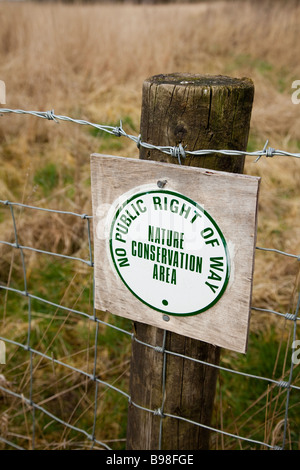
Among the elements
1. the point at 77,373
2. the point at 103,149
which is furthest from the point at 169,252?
the point at 103,149

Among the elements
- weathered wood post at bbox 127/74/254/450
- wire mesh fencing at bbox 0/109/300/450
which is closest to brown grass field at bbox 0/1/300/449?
wire mesh fencing at bbox 0/109/300/450

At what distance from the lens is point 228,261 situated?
3.47 ft

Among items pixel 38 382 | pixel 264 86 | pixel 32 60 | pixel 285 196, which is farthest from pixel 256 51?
pixel 38 382

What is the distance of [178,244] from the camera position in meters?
1.10

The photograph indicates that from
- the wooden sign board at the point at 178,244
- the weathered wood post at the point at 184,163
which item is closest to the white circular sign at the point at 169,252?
the wooden sign board at the point at 178,244

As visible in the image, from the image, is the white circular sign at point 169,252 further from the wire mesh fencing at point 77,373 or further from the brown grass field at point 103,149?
the brown grass field at point 103,149

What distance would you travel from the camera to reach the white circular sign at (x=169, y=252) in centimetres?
107

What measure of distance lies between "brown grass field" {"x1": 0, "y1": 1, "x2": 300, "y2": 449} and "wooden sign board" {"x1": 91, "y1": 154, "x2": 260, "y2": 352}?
1.17 ft

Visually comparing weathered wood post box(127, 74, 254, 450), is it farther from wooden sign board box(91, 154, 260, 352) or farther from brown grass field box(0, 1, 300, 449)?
brown grass field box(0, 1, 300, 449)

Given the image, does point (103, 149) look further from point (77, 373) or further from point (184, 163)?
point (184, 163)

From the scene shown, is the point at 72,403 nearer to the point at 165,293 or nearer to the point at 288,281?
the point at 165,293

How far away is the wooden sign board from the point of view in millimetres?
1027
